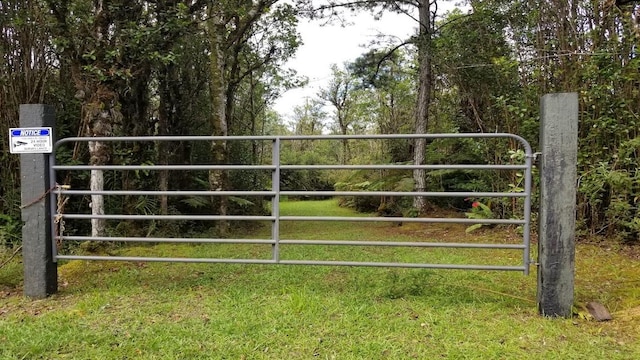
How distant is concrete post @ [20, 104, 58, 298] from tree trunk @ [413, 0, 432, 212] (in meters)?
6.43

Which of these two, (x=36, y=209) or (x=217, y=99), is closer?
(x=36, y=209)

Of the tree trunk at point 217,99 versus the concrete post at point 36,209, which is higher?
the tree trunk at point 217,99

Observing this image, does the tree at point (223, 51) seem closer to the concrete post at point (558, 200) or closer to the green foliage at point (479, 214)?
the green foliage at point (479, 214)

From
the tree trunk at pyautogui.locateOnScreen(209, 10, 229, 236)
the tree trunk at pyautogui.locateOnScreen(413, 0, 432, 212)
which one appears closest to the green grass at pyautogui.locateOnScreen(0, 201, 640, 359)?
the tree trunk at pyautogui.locateOnScreen(209, 10, 229, 236)

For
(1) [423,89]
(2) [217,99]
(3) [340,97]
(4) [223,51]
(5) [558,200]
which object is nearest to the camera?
(5) [558,200]

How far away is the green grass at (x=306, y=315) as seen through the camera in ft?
7.40

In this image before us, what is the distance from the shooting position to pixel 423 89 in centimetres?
861

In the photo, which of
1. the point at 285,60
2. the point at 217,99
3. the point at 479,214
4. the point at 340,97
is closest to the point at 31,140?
Answer: the point at 217,99

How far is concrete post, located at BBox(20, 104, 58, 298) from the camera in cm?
313

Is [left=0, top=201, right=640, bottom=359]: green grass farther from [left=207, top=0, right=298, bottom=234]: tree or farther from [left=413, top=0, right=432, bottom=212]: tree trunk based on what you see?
[left=413, top=0, right=432, bottom=212]: tree trunk

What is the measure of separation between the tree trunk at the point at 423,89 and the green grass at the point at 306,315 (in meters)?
4.77

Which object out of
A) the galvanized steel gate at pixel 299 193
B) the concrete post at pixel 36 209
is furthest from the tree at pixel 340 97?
the concrete post at pixel 36 209

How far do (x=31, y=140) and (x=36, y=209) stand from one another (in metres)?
0.55

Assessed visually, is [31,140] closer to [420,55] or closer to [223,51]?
[223,51]
